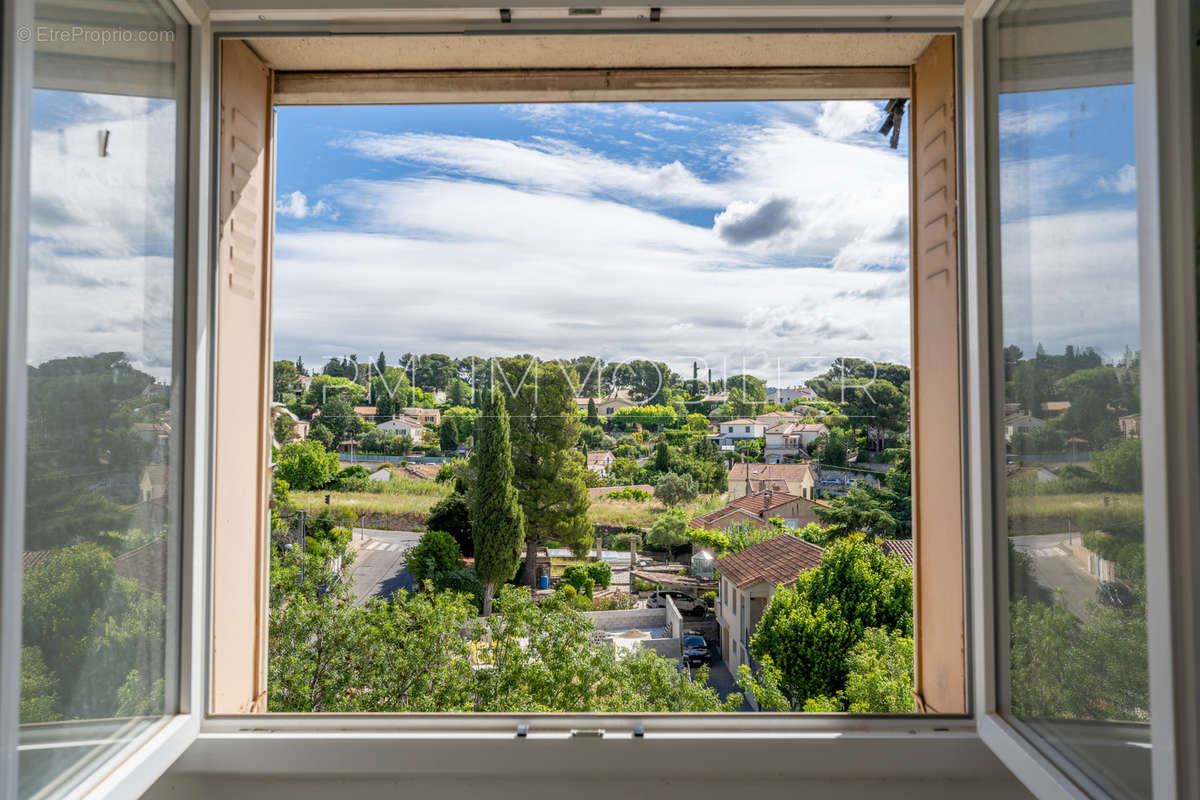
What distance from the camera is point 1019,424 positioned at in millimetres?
1212

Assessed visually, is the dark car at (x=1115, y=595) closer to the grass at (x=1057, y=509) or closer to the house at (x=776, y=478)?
the grass at (x=1057, y=509)

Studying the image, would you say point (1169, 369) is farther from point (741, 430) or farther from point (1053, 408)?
point (741, 430)

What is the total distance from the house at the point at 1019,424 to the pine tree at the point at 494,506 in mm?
977


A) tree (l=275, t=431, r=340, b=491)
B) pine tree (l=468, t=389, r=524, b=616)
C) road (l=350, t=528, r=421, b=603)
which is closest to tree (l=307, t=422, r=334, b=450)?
tree (l=275, t=431, r=340, b=491)

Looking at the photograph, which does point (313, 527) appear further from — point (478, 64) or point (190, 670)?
point (478, 64)

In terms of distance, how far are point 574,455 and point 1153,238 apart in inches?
42.6

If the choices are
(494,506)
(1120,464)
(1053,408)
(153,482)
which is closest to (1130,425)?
(1120,464)

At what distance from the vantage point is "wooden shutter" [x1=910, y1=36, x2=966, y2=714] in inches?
55.8

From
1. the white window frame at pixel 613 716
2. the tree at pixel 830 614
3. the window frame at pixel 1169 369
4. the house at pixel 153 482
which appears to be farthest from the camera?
the tree at pixel 830 614

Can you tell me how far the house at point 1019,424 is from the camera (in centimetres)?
116

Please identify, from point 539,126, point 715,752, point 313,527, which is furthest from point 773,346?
point 313,527

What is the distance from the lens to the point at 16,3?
890mm

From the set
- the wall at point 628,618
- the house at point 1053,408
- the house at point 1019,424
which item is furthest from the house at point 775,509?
the house at point 1053,408

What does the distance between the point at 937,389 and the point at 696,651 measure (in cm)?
76
